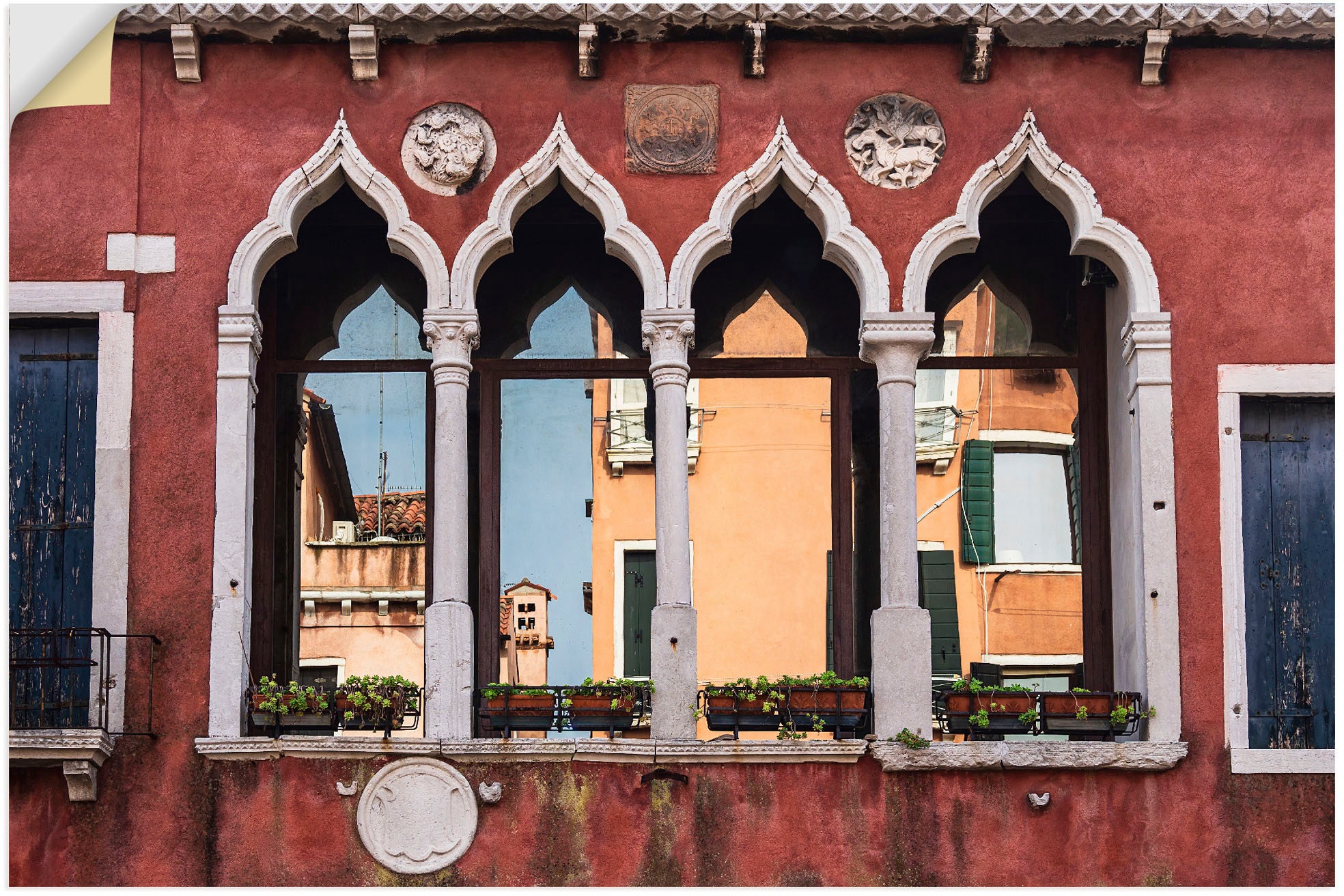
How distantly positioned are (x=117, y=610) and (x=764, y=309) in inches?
191

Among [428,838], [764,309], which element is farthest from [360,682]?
[764,309]

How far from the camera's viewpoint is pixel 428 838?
14594 mm

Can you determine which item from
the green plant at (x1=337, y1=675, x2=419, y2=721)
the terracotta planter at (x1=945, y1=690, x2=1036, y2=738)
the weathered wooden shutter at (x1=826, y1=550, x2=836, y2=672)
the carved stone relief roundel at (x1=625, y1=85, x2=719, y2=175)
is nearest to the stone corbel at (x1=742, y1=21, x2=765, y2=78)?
the carved stone relief roundel at (x1=625, y1=85, x2=719, y2=175)

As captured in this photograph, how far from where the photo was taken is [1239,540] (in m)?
15.1

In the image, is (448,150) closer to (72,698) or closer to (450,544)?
(450,544)

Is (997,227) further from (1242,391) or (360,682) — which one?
(360,682)

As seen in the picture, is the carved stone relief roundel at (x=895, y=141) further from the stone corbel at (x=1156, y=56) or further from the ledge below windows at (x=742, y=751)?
the ledge below windows at (x=742, y=751)

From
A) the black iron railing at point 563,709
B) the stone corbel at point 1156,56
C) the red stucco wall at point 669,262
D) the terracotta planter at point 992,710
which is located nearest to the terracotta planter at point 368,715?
the red stucco wall at point 669,262

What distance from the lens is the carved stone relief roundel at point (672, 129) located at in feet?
51.2

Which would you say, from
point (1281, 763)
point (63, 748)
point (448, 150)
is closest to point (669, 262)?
point (448, 150)

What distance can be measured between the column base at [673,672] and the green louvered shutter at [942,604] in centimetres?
183

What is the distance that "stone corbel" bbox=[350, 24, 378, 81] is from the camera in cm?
1553

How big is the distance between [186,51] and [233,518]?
3.12m

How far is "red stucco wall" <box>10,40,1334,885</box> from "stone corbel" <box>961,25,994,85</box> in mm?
93
